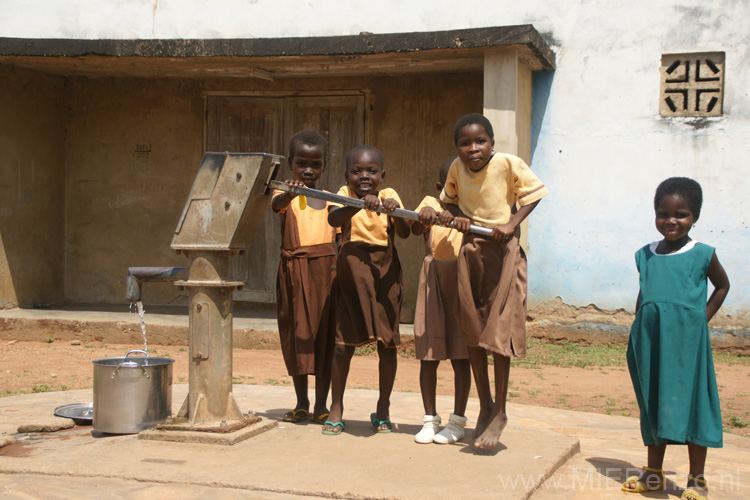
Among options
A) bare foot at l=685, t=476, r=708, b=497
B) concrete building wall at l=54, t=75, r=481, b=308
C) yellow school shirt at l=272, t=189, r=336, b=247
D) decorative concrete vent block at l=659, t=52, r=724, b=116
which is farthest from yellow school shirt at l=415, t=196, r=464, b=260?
concrete building wall at l=54, t=75, r=481, b=308

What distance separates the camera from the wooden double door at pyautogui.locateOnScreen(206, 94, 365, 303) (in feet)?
29.6

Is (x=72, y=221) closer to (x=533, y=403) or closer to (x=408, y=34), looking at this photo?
(x=408, y=34)

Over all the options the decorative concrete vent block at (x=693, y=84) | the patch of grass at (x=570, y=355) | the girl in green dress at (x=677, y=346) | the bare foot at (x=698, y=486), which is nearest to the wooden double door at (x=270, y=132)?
the patch of grass at (x=570, y=355)

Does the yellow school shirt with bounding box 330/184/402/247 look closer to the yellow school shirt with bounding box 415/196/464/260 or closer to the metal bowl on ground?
the yellow school shirt with bounding box 415/196/464/260

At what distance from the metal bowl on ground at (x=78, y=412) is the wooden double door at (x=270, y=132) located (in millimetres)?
4697

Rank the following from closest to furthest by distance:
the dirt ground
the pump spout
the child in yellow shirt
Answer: the child in yellow shirt
the pump spout
the dirt ground

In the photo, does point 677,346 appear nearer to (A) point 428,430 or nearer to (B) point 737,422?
(A) point 428,430

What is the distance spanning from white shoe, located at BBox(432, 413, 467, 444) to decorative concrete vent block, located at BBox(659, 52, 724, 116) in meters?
4.78

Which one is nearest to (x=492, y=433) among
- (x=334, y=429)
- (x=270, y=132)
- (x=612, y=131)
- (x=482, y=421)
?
(x=482, y=421)

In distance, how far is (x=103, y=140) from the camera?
9430 millimetres

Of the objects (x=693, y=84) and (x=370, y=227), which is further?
(x=693, y=84)

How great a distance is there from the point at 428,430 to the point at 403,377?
2.78m

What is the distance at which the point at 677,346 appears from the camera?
10.6 ft

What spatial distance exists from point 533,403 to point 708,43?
12.8 feet
